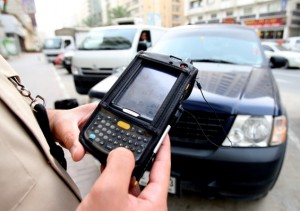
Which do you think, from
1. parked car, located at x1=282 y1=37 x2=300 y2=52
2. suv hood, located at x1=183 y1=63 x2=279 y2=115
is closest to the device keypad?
suv hood, located at x1=183 y1=63 x2=279 y2=115

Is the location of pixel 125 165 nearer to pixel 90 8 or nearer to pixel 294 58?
pixel 294 58

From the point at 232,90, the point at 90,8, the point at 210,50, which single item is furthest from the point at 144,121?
the point at 90,8

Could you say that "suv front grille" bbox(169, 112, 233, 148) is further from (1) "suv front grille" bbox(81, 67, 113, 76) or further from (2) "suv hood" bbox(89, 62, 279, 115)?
(1) "suv front grille" bbox(81, 67, 113, 76)

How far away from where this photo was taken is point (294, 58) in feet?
35.0

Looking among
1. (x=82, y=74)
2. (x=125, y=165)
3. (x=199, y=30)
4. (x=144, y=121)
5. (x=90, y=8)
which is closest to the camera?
(x=125, y=165)

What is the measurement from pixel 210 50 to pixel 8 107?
2.48 metres

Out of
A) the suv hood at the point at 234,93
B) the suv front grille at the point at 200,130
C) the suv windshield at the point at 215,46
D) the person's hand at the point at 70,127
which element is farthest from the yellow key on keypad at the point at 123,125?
the suv windshield at the point at 215,46

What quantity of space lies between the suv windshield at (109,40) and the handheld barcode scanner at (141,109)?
420cm

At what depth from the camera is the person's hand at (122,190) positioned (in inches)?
18.9

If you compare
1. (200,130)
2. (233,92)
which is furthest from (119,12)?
(200,130)

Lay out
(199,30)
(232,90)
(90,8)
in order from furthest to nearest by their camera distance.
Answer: (90,8)
(199,30)
(232,90)

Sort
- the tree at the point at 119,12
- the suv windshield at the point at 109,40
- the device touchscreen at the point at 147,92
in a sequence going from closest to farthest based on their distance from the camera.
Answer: the device touchscreen at the point at 147,92
the suv windshield at the point at 109,40
the tree at the point at 119,12

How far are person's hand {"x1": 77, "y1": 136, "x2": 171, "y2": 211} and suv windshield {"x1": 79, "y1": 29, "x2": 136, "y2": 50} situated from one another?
455 cm

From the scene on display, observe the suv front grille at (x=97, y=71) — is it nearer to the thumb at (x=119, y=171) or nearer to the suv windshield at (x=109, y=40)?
the suv windshield at (x=109, y=40)
